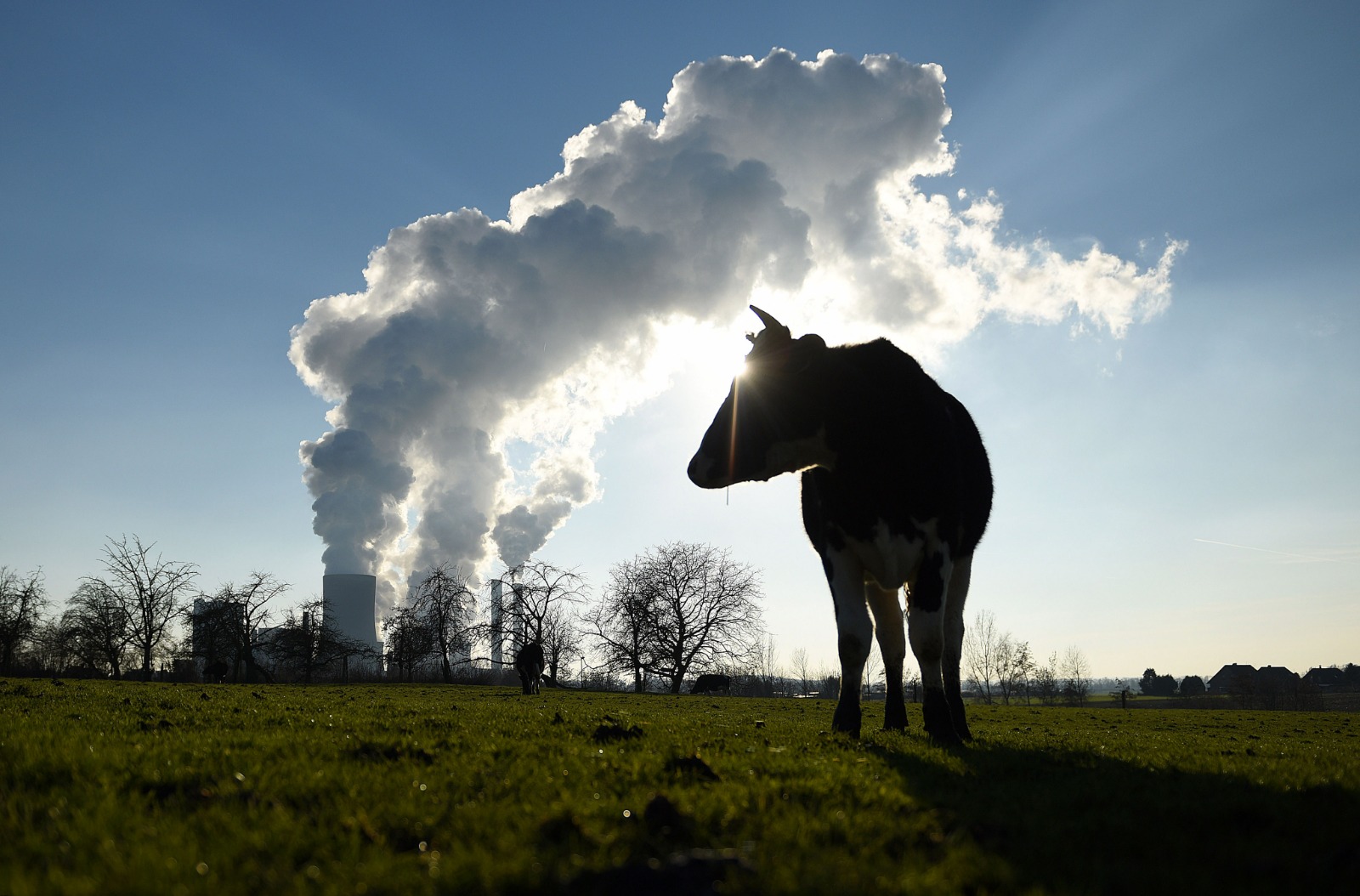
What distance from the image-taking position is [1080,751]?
6.63 m

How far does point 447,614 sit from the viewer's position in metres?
71.8

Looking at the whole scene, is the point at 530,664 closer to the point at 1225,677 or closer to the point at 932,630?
the point at 932,630

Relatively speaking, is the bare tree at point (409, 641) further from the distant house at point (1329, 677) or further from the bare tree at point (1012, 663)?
the distant house at point (1329, 677)

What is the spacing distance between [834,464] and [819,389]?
0.69 m

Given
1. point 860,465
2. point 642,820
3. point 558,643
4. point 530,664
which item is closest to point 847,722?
point 860,465

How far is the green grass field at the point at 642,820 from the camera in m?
2.43

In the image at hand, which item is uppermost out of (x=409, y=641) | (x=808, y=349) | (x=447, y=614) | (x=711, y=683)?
(x=808, y=349)

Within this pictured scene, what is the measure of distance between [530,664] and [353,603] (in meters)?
92.9

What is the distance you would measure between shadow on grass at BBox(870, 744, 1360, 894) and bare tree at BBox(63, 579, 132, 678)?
Result: 73.4 metres

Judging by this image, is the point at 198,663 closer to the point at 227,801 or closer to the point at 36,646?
the point at 36,646

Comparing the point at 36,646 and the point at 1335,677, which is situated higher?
the point at 36,646

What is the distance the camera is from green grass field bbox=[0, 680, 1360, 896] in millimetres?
2434

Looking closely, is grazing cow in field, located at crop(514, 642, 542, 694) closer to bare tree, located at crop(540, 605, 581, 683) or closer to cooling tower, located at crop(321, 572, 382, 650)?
bare tree, located at crop(540, 605, 581, 683)

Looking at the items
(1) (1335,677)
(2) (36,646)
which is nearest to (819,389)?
(2) (36,646)
